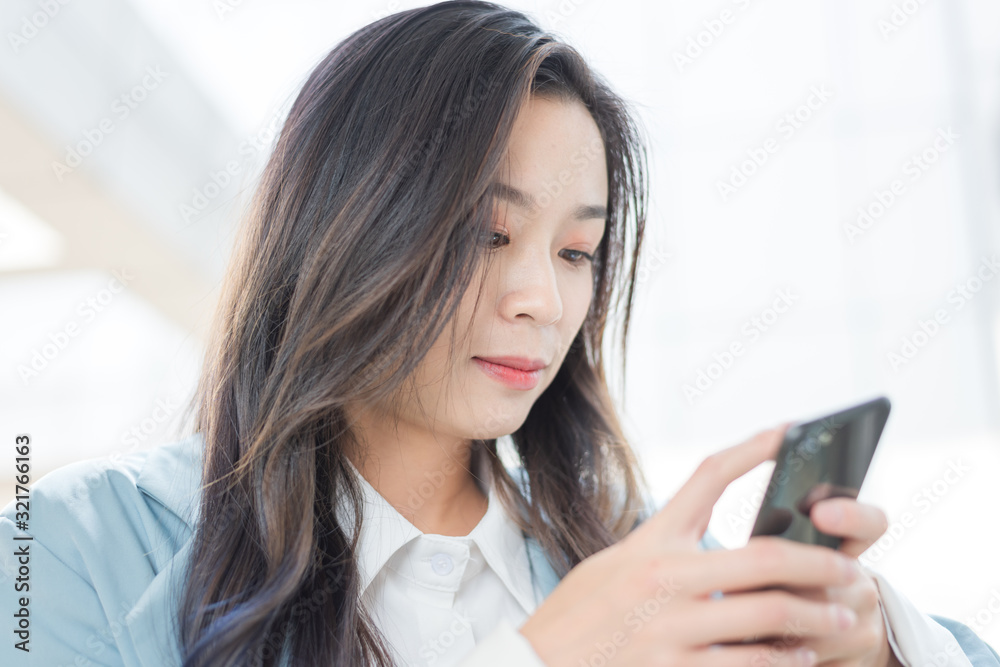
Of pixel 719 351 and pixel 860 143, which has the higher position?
pixel 860 143

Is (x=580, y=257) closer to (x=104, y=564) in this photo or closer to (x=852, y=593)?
(x=852, y=593)

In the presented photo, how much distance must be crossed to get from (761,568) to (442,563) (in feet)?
1.67

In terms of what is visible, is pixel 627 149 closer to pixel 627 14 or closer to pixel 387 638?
pixel 387 638

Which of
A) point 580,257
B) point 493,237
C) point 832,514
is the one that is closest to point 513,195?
point 493,237

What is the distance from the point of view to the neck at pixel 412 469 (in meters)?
0.98

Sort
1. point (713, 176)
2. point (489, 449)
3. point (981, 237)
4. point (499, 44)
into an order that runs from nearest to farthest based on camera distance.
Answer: point (499, 44) < point (489, 449) < point (981, 237) < point (713, 176)

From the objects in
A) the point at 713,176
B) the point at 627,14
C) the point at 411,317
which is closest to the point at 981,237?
the point at 713,176

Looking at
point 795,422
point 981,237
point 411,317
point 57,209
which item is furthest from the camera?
point 981,237

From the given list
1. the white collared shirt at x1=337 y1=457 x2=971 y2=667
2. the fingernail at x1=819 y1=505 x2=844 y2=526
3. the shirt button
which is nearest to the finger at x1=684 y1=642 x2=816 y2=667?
the fingernail at x1=819 y1=505 x2=844 y2=526

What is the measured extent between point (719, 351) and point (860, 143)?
1430 mm

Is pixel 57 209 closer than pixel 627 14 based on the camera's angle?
Yes

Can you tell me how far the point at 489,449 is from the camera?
3.73 ft

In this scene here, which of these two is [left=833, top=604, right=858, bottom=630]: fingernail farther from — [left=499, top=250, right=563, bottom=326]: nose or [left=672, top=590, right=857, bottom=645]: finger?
[left=499, top=250, right=563, bottom=326]: nose

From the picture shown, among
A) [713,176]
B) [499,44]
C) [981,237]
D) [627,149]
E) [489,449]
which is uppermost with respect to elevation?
[499,44]
